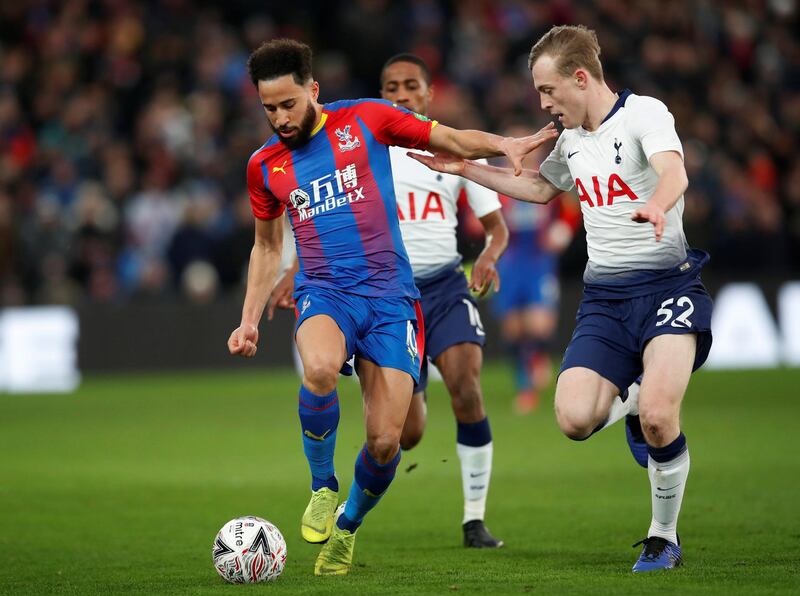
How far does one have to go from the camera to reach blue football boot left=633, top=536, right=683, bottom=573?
6325mm

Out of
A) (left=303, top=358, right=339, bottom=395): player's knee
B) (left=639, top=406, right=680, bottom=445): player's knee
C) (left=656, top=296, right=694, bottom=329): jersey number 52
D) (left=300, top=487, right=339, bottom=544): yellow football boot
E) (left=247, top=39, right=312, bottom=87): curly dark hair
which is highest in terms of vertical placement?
(left=247, top=39, right=312, bottom=87): curly dark hair

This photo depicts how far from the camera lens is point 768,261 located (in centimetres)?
1994

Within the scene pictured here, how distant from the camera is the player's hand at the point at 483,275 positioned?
26.0ft

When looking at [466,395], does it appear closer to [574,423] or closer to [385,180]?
[574,423]

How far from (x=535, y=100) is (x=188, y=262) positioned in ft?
18.8

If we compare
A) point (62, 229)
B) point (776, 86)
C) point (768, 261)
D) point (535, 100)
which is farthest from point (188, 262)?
point (776, 86)

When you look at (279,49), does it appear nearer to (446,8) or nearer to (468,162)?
(468,162)

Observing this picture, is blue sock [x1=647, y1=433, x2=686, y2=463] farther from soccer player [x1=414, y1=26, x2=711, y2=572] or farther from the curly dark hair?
the curly dark hair

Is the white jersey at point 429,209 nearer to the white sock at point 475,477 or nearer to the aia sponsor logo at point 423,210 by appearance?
the aia sponsor logo at point 423,210

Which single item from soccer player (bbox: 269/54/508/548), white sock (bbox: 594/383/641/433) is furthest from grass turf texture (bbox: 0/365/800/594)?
white sock (bbox: 594/383/641/433)

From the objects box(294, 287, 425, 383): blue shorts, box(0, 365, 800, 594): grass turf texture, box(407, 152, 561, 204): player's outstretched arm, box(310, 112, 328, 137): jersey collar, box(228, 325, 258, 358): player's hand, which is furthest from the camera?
box(407, 152, 561, 204): player's outstretched arm

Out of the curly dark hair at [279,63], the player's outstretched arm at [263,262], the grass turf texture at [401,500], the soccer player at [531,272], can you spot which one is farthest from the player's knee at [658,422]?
the soccer player at [531,272]

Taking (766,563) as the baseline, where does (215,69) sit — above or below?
above

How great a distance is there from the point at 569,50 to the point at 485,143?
1.94ft
